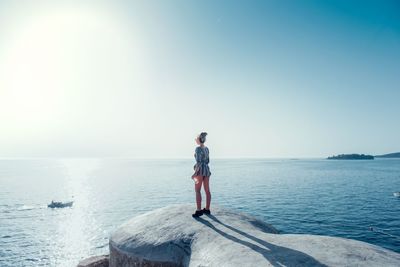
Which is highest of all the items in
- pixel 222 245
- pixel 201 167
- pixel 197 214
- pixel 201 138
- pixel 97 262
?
pixel 201 138

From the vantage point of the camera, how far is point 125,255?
7.80m

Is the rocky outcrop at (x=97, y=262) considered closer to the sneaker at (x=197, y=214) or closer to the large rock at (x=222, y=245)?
the large rock at (x=222, y=245)

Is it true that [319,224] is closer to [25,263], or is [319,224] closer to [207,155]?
[207,155]

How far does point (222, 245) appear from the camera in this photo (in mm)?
6703

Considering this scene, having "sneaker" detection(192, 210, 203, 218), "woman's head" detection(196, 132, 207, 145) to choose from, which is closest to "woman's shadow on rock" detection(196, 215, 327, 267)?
"sneaker" detection(192, 210, 203, 218)

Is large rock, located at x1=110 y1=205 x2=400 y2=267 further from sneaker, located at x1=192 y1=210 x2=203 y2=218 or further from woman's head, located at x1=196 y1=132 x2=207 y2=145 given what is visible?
woman's head, located at x1=196 y1=132 x2=207 y2=145

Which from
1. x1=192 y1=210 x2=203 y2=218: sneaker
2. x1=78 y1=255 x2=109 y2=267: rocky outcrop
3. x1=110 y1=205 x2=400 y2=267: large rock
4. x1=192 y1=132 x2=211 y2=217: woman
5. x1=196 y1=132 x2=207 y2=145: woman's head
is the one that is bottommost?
x1=78 y1=255 x2=109 y2=267: rocky outcrop

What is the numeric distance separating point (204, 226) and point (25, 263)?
2889 cm

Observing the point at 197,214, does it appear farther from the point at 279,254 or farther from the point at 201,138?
the point at 279,254

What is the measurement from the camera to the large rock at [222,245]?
5.52m

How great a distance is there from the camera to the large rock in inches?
217

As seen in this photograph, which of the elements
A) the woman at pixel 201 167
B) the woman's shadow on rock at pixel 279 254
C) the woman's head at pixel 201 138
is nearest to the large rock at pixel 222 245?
the woman's shadow on rock at pixel 279 254

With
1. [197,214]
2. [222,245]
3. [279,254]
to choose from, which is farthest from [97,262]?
[279,254]

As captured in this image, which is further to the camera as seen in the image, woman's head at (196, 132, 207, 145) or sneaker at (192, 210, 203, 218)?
sneaker at (192, 210, 203, 218)
